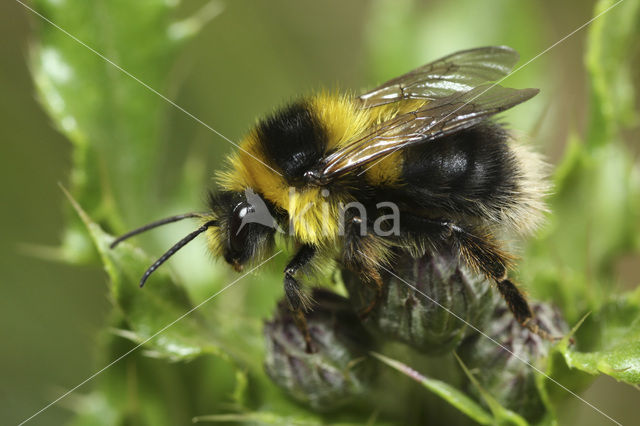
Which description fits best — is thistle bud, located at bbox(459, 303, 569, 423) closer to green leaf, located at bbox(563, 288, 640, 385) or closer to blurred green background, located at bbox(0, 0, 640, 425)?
green leaf, located at bbox(563, 288, 640, 385)

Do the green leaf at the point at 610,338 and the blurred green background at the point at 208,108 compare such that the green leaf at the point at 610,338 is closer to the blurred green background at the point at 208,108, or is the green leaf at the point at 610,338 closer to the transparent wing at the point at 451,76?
the transparent wing at the point at 451,76

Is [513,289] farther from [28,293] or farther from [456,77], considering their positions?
[28,293]

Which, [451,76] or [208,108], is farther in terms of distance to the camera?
[208,108]

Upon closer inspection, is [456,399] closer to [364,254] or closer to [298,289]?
[364,254]

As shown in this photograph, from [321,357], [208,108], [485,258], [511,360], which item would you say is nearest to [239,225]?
[321,357]

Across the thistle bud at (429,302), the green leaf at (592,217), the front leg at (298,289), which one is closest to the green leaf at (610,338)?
the thistle bud at (429,302)
